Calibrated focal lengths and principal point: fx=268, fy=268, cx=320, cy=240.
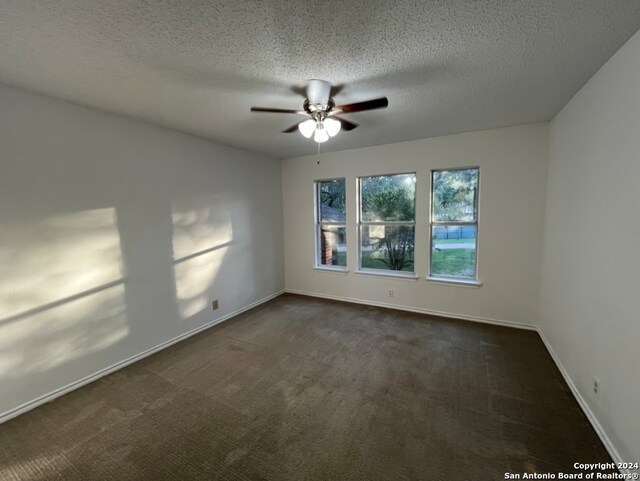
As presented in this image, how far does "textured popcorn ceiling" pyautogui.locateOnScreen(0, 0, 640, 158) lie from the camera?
1.33 meters

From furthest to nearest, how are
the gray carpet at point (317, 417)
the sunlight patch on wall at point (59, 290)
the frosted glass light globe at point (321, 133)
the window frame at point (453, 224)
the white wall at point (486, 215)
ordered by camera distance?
the window frame at point (453, 224)
the white wall at point (486, 215)
the frosted glass light globe at point (321, 133)
the sunlight patch on wall at point (59, 290)
the gray carpet at point (317, 417)

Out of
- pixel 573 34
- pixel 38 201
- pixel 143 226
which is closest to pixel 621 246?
pixel 573 34

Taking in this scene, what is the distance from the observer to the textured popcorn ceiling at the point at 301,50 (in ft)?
4.36

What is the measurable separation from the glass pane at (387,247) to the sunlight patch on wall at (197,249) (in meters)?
2.15

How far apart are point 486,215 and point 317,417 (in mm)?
3017

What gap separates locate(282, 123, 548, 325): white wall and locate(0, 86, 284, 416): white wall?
1.99m

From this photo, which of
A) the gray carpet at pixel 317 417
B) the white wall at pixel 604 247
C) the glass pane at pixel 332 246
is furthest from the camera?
the glass pane at pixel 332 246

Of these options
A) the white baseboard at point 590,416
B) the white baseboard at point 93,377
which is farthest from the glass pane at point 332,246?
the white baseboard at point 590,416

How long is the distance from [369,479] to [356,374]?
3.25ft

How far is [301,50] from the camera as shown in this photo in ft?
5.40

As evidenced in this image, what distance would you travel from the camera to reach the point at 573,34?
59.6 inches

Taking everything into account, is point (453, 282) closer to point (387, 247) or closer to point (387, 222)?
point (387, 247)

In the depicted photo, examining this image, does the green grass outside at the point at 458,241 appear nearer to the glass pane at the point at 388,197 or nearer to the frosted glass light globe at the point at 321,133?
the glass pane at the point at 388,197

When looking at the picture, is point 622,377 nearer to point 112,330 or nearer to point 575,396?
point 575,396
